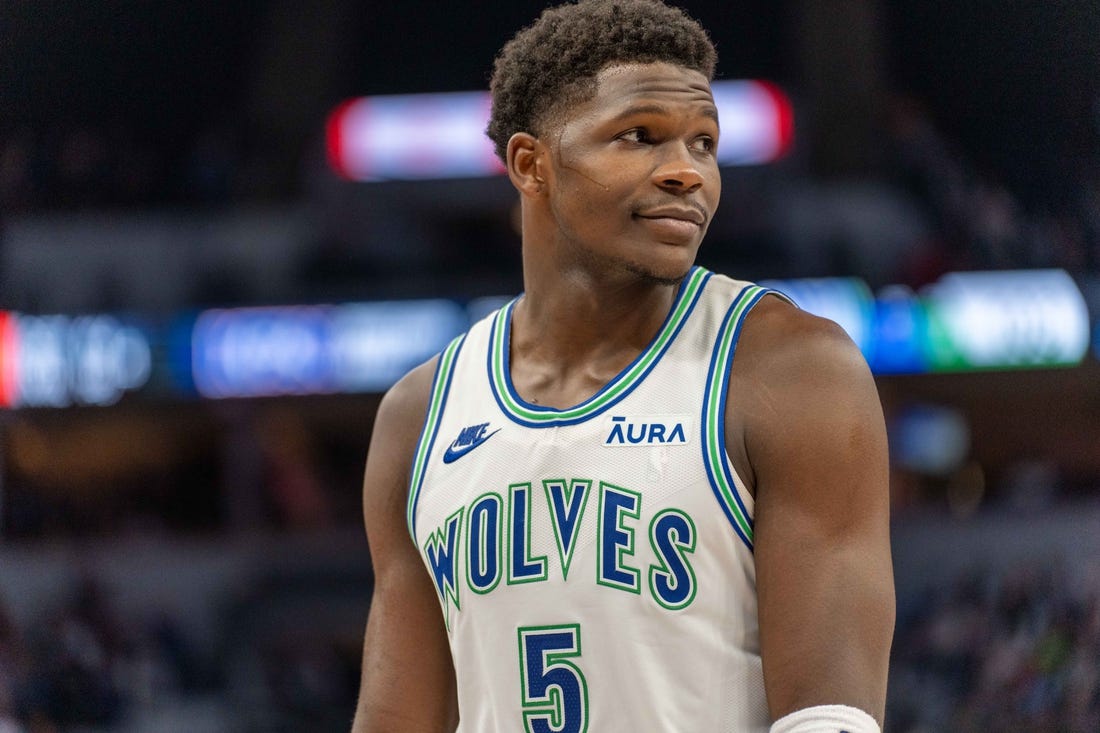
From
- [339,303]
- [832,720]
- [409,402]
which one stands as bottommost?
[832,720]

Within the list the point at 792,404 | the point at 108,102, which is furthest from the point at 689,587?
the point at 108,102

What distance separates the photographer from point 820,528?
1834 mm

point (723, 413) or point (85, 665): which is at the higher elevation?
point (723, 413)

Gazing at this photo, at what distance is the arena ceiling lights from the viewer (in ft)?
35.5

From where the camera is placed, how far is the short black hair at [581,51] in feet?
6.81

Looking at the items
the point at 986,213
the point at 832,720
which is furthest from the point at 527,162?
the point at 986,213

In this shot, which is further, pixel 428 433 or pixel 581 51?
pixel 428 433

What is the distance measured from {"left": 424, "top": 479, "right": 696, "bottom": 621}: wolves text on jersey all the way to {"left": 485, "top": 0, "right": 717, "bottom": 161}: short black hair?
58 cm

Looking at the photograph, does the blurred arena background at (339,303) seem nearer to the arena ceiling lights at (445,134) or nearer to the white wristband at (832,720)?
the arena ceiling lights at (445,134)

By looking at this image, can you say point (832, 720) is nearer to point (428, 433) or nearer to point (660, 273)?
point (660, 273)

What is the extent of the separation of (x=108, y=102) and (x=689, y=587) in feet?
34.4

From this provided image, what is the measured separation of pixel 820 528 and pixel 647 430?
0.95ft

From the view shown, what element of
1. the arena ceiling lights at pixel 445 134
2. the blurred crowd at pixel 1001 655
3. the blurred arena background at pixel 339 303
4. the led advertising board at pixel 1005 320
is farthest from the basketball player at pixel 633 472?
the arena ceiling lights at pixel 445 134

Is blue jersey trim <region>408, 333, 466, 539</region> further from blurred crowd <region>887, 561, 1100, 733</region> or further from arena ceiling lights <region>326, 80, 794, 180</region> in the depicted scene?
arena ceiling lights <region>326, 80, 794, 180</region>
